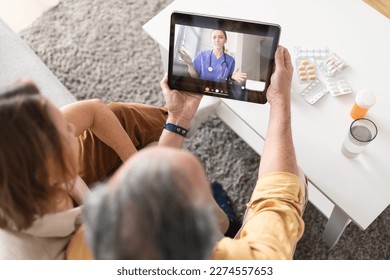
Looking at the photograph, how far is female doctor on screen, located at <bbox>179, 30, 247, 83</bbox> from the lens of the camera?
1.22 meters

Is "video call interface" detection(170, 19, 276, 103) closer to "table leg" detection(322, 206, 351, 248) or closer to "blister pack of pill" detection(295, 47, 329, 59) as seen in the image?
"blister pack of pill" detection(295, 47, 329, 59)

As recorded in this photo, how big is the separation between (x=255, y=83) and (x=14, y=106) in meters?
0.70

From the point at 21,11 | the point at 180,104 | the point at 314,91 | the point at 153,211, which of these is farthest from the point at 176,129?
the point at 21,11

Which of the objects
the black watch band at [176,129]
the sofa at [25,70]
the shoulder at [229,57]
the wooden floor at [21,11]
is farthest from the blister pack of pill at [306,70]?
the wooden floor at [21,11]

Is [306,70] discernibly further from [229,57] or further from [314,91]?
[229,57]

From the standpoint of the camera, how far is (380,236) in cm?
161

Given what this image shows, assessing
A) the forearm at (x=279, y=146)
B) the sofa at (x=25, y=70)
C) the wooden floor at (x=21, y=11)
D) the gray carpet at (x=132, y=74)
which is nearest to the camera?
the forearm at (x=279, y=146)

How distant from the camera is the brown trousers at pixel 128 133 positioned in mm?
1258

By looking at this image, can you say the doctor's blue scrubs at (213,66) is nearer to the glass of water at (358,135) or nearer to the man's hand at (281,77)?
the man's hand at (281,77)

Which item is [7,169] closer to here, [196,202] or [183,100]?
[196,202]

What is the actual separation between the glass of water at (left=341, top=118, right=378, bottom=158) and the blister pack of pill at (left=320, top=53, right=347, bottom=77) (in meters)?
0.18

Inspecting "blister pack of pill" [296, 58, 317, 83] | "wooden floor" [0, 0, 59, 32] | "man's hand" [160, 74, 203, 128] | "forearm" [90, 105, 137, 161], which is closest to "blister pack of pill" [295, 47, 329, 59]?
"blister pack of pill" [296, 58, 317, 83]
